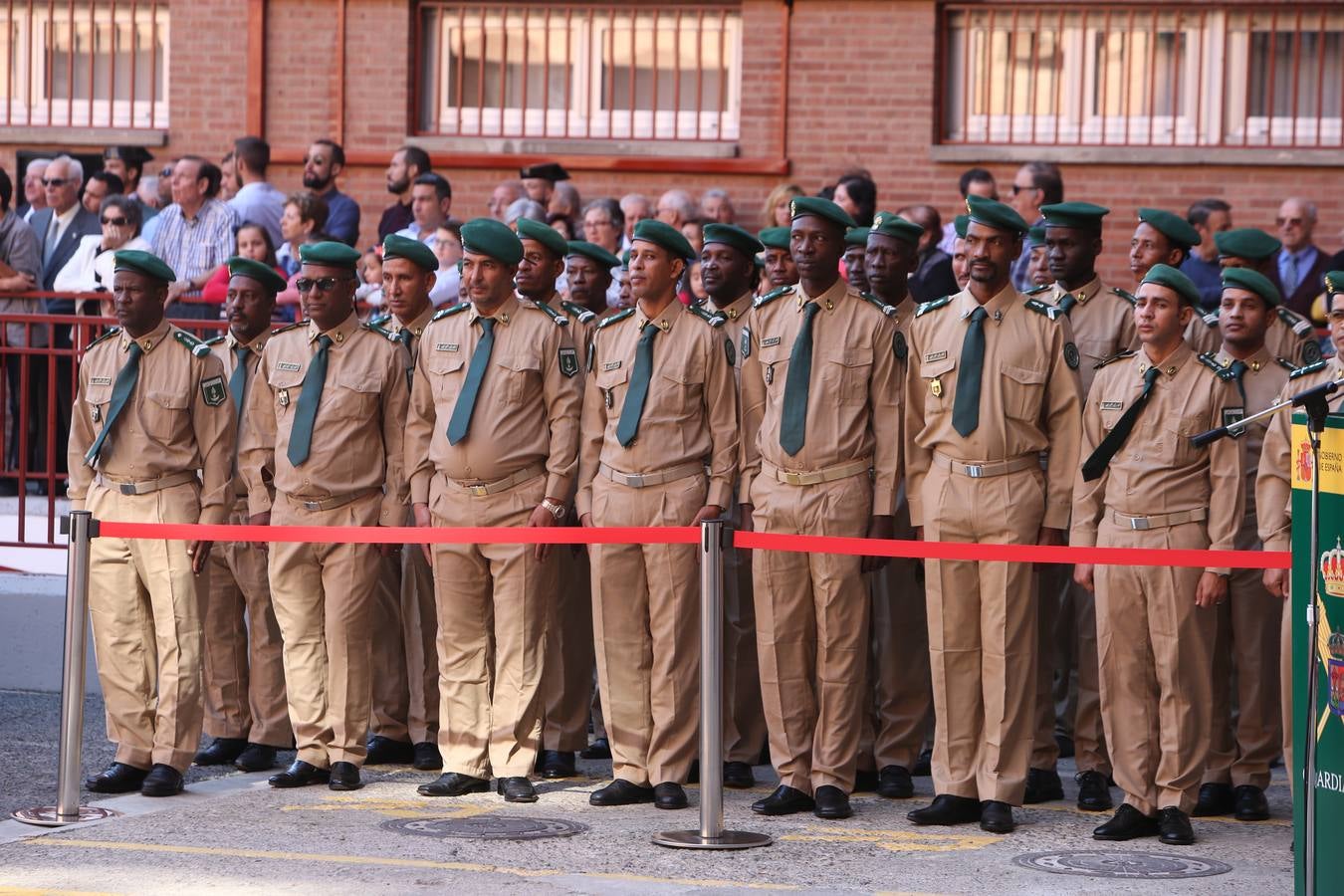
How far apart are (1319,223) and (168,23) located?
9.21 m

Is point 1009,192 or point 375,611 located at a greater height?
point 1009,192

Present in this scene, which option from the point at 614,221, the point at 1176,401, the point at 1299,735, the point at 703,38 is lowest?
the point at 1299,735

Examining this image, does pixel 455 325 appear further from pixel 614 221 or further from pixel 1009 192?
pixel 1009 192

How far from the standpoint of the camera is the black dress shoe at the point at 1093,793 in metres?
9.19

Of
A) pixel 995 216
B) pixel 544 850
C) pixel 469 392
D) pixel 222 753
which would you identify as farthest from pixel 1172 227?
pixel 222 753

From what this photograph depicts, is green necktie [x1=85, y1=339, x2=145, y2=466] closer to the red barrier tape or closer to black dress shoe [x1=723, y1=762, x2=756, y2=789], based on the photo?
the red barrier tape

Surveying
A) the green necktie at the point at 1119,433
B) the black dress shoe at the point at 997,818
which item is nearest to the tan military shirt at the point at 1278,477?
the green necktie at the point at 1119,433

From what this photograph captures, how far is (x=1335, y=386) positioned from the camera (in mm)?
6609

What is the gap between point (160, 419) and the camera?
948 centimetres

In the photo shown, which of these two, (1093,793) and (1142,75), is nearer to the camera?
(1093,793)

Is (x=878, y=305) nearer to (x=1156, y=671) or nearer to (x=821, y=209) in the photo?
(x=821, y=209)

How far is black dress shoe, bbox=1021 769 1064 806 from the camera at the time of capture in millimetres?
9297

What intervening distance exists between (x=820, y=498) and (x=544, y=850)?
73.2 inches

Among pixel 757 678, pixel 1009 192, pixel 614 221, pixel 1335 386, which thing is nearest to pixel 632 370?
pixel 757 678
